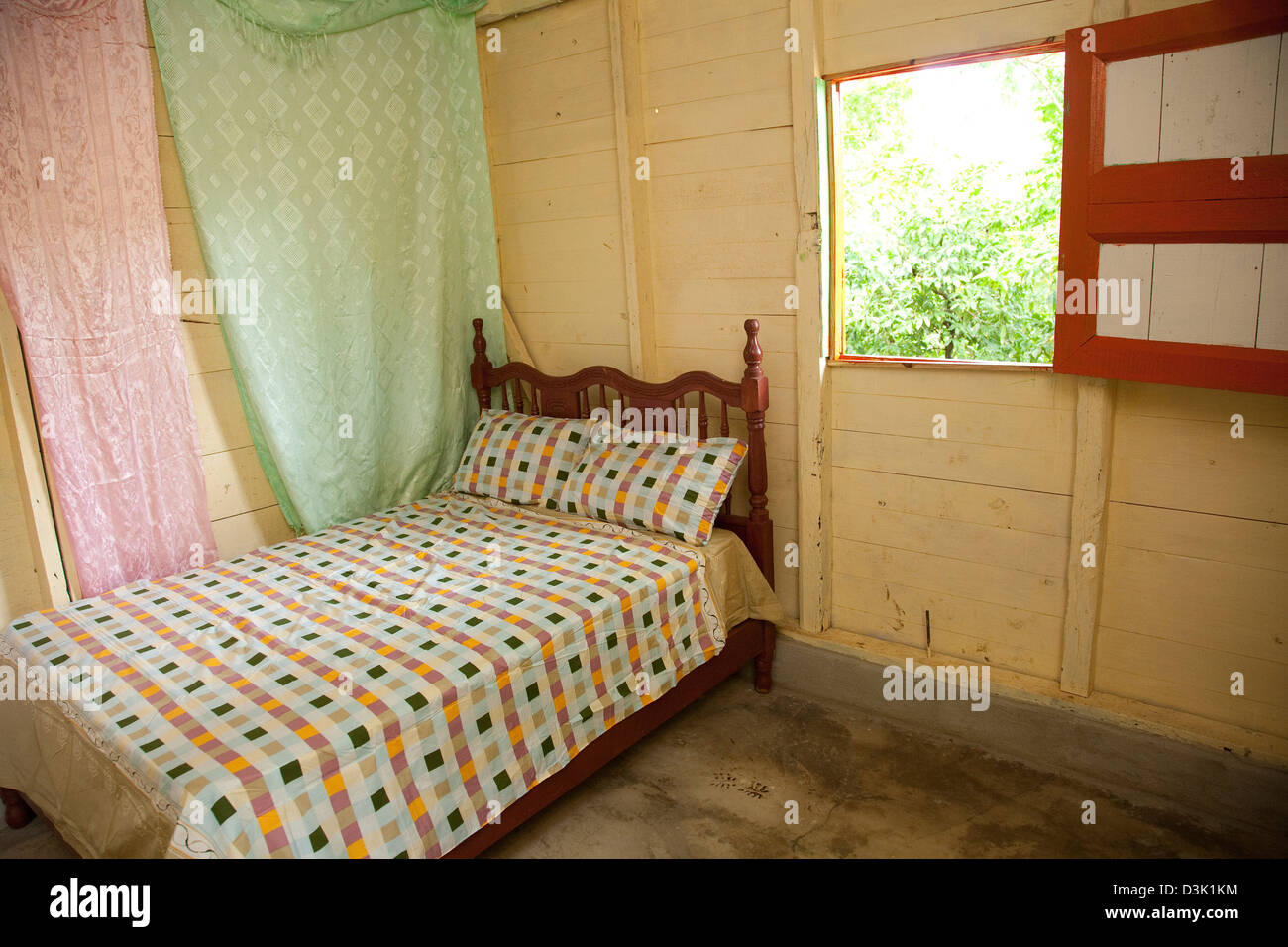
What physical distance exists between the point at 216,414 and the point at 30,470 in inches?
22.1

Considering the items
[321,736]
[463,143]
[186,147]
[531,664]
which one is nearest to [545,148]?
[463,143]

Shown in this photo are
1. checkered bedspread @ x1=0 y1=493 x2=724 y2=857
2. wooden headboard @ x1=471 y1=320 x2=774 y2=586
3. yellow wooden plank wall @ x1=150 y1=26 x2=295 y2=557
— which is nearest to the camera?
checkered bedspread @ x1=0 y1=493 x2=724 y2=857

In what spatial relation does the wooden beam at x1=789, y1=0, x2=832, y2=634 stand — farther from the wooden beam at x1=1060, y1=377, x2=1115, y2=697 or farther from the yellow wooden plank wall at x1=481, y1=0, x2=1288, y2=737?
the wooden beam at x1=1060, y1=377, x2=1115, y2=697

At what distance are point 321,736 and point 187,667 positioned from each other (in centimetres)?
53

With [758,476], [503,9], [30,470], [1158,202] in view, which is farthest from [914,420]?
[30,470]

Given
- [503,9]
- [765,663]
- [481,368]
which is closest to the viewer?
[765,663]

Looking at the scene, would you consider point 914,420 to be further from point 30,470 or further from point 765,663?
point 30,470

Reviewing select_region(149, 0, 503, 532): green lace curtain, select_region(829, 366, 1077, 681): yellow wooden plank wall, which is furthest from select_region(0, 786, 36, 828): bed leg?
select_region(829, 366, 1077, 681): yellow wooden plank wall

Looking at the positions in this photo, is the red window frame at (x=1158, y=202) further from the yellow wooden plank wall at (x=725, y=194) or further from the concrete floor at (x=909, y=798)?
the concrete floor at (x=909, y=798)

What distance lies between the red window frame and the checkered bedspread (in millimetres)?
1306

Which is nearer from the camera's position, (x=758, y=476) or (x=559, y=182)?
(x=758, y=476)

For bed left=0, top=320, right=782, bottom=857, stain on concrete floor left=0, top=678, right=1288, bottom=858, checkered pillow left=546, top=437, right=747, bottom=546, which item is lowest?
stain on concrete floor left=0, top=678, right=1288, bottom=858

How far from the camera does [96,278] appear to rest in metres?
2.62

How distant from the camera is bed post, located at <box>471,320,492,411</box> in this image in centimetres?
361
